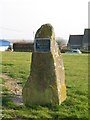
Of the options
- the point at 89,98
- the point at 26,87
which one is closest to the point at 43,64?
the point at 26,87

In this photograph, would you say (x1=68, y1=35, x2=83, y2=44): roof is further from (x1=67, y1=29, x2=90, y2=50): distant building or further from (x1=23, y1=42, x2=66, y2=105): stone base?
(x1=23, y1=42, x2=66, y2=105): stone base

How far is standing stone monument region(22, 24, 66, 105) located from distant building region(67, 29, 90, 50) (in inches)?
2186

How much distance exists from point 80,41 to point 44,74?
63.0 metres

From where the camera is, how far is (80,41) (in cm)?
6675

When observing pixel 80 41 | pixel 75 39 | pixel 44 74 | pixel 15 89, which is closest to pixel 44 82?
pixel 44 74

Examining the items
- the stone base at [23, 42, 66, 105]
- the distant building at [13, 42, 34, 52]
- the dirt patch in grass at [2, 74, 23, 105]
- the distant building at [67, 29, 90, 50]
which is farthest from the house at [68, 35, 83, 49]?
the stone base at [23, 42, 66, 105]

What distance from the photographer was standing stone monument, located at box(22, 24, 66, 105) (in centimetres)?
513

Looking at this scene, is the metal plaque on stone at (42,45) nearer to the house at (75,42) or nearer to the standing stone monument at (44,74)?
the standing stone monument at (44,74)

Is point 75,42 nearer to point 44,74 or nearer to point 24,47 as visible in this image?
point 24,47

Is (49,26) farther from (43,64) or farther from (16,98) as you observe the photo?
(16,98)

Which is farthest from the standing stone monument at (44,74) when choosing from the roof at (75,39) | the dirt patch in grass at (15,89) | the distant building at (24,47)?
the roof at (75,39)

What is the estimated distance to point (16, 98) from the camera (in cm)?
573

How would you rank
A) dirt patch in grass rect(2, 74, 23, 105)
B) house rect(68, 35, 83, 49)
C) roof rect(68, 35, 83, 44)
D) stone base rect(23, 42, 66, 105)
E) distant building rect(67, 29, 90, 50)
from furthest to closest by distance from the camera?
roof rect(68, 35, 83, 44), house rect(68, 35, 83, 49), distant building rect(67, 29, 90, 50), dirt patch in grass rect(2, 74, 23, 105), stone base rect(23, 42, 66, 105)

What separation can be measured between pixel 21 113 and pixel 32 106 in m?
0.53
